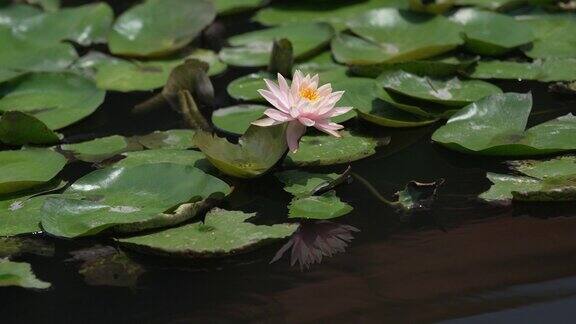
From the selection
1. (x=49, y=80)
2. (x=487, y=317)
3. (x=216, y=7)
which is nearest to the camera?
(x=487, y=317)

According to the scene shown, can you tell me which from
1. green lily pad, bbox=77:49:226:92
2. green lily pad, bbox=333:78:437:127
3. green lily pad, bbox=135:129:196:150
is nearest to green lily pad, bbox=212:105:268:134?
green lily pad, bbox=135:129:196:150

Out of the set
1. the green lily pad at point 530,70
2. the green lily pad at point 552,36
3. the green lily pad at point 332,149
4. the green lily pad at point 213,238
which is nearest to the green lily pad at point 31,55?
the green lily pad at point 332,149

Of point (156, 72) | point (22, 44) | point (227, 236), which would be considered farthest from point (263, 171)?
point (22, 44)

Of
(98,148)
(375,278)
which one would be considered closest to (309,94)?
(375,278)

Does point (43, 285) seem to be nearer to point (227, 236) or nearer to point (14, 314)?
point (14, 314)

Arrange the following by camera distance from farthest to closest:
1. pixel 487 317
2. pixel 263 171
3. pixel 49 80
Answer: pixel 49 80
pixel 263 171
pixel 487 317

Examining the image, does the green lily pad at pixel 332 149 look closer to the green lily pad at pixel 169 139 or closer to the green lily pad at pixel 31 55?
the green lily pad at pixel 169 139

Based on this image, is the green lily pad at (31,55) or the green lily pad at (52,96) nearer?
the green lily pad at (52,96)
